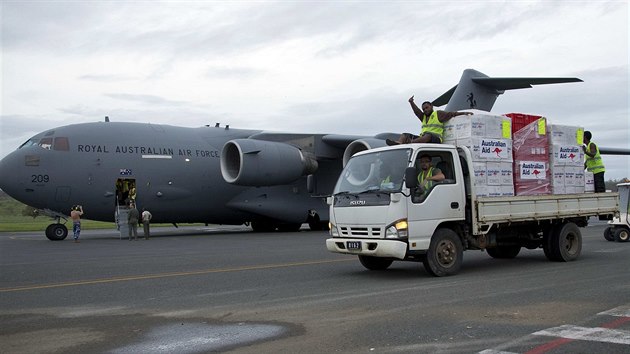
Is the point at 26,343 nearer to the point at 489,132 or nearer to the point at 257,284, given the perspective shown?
the point at 257,284

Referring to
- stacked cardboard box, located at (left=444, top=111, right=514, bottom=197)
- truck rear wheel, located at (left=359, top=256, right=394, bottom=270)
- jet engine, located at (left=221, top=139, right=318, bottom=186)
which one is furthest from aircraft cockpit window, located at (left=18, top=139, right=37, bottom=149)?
stacked cardboard box, located at (left=444, top=111, right=514, bottom=197)

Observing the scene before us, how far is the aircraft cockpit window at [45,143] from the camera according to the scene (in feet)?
65.7

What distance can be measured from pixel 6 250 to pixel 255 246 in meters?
6.89

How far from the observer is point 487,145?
33.5 ft

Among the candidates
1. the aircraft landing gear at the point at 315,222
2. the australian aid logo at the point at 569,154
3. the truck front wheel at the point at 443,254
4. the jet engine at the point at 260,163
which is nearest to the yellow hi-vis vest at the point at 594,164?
the australian aid logo at the point at 569,154

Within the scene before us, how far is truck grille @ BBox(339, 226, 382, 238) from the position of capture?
9.30 meters

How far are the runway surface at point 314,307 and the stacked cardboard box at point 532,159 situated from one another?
4.76 ft

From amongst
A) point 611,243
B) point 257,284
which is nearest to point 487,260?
point 257,284

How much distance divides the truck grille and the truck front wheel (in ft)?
2.87

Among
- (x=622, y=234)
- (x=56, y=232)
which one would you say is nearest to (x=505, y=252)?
(x=622, y=234)

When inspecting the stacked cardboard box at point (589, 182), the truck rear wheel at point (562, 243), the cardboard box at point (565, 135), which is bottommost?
the truck rear wheel at point (562, 243)

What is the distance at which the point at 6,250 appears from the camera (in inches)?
654

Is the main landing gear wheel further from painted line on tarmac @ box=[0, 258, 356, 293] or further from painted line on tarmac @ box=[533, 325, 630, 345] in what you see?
painted line on tarmac @ box=[533, 325, 630, 345]

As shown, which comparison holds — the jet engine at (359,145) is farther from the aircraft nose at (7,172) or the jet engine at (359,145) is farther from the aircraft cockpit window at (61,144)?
the aircraft nose at (7,172)
